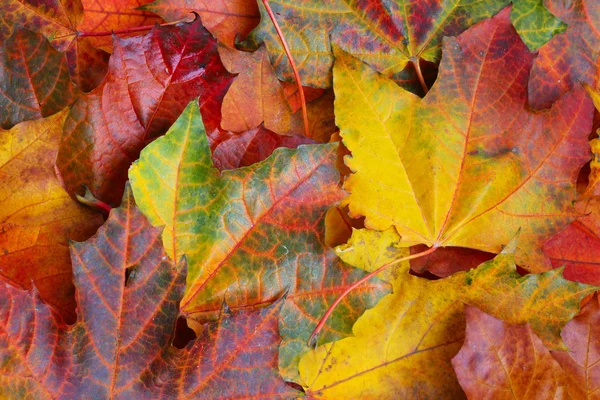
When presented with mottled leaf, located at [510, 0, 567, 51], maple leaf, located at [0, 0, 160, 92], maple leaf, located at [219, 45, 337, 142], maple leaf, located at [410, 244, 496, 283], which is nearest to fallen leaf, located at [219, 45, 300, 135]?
maple leaf, located at [219, 45, 337, 142]

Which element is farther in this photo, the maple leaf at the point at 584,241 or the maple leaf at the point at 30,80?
the maple leaf at the point at 584,241

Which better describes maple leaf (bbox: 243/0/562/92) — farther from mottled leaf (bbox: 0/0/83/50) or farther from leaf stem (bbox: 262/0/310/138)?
mottled leaf (bbox: 0/0/83/50)

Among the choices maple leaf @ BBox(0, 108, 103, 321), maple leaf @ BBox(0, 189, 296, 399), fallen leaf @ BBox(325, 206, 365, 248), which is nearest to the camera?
maple leaf @ BBox(0, 189, 296, 399)

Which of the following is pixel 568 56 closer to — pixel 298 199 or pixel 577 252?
pixel 577 252

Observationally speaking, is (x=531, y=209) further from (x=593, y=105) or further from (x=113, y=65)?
(x=113, y=65)

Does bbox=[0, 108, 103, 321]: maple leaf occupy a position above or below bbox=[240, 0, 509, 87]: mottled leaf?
below

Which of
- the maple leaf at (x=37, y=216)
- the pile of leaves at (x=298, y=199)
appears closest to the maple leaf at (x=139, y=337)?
the pile of leaves at (x=298, y=199)

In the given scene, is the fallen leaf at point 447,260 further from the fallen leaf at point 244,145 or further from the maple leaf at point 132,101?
the maple leaf at point 132,101
